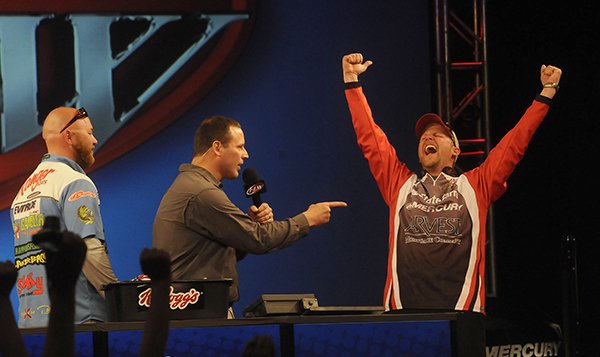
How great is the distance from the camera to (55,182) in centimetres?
336

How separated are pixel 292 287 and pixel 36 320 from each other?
7.78ft

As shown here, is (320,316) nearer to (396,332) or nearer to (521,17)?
(396,332)

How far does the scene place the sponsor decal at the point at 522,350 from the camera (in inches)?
152

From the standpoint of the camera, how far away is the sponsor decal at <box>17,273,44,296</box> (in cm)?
332

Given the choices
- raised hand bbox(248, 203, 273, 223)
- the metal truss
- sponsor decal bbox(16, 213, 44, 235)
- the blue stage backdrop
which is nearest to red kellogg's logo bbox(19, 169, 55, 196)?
sponsor decal bbox(16, 213, 44, 235)

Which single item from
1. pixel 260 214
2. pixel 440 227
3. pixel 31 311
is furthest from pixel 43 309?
pixel 440 227

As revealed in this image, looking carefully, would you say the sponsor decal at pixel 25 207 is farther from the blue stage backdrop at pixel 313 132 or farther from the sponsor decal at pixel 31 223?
the blue stage backdrop at pixel 313 132

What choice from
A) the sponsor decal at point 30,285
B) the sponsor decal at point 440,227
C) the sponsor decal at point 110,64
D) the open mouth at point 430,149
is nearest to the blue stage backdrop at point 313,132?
the sponsor decal at point 110,64

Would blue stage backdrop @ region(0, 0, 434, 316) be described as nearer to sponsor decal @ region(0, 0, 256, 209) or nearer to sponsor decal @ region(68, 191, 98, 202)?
sponsor decal @ region(0, 0, 256, 209)

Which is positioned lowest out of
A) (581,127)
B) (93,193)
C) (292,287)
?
(292,287)

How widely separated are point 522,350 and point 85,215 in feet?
6.15

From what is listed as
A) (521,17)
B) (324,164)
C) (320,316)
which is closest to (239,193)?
(324,164)

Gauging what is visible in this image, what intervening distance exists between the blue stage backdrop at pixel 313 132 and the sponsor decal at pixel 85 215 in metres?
2.07

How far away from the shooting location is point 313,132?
5645 millimetres
